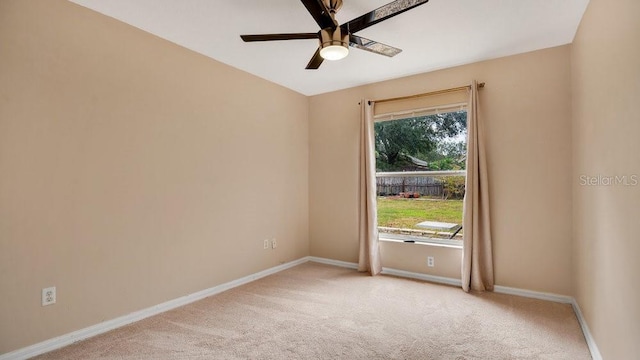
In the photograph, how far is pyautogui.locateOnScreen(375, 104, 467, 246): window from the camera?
370cm

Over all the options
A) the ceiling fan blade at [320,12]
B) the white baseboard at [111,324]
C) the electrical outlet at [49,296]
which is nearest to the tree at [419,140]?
the ceiling fan blade at [320,12]

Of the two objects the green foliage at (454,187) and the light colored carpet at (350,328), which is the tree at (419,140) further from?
the light colored carpet at (350,328)

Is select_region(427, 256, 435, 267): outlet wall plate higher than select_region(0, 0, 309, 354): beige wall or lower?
lower

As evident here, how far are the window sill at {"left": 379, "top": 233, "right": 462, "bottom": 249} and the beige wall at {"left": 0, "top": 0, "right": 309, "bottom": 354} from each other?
1736 mm

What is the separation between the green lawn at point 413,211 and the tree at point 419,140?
1.52 feet

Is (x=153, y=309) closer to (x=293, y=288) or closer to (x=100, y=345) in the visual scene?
(x=100, y=345)

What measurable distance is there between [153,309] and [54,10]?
2520 millimetres

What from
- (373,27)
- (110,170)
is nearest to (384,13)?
(373,27)

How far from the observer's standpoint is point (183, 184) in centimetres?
306

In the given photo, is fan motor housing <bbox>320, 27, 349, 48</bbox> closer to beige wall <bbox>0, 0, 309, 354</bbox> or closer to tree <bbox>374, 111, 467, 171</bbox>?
beige wall <bbox>0, 0, 309, 354</bbox>

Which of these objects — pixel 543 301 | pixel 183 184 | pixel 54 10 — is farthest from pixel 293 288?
pixel 54 10

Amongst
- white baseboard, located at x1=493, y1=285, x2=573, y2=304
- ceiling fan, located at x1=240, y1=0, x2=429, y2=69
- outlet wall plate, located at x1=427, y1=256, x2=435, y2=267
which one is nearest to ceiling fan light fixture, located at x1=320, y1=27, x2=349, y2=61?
ceiling fan, located at x1=240, y1=0, x2=429, y2=69

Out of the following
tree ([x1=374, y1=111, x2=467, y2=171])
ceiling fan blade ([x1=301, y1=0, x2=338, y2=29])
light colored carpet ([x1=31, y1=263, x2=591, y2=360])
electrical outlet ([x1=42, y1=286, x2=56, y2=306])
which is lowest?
light colored carpet ([x1=31, y1=263, x2=591, y2=360])

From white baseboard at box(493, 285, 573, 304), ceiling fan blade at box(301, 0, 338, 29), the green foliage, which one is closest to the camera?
ceiling fan blade at box(301, 0, 338, 29)
